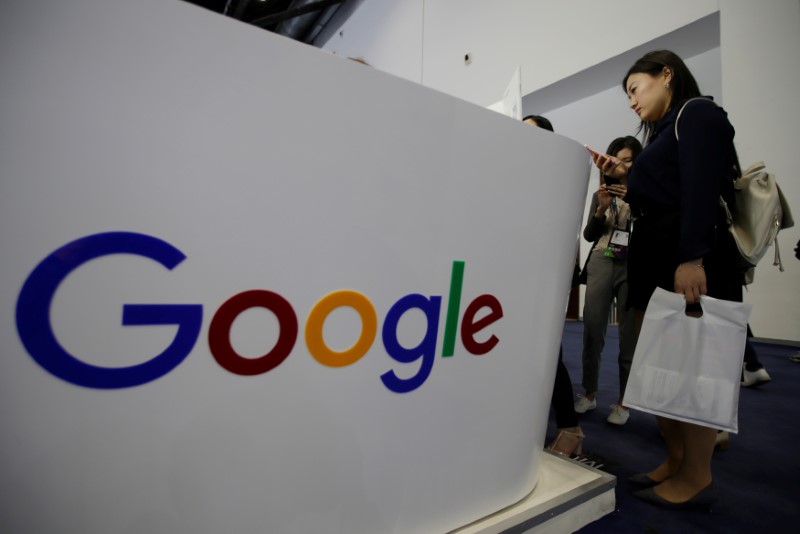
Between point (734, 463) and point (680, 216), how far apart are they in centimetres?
80

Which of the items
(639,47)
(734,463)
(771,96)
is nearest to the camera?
(734,463)

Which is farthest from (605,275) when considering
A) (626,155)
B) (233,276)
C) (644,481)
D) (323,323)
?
(233,276)

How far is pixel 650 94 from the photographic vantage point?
38.4 inches

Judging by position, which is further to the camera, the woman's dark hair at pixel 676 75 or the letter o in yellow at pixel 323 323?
the woman's dark hair at pixel 676 75

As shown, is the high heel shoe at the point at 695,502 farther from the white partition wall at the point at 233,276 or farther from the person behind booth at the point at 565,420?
the white partition wall at the point at 233,276

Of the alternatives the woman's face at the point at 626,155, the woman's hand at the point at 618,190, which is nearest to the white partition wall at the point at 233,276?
the woman's hand at the point at 618,190

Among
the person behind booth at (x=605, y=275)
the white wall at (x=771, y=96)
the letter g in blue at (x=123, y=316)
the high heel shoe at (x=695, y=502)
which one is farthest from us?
the white wall at (x=771, y=96)

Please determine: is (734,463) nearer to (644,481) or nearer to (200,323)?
(644,481)

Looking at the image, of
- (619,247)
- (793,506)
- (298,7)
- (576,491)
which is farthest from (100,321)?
(298,7)

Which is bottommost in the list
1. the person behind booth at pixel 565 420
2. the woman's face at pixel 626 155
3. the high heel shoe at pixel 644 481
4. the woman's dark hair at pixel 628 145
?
the high heel shoe at pixel 644 481

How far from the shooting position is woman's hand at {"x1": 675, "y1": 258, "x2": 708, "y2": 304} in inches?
32.0

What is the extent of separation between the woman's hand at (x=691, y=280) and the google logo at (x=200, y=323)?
0.49m

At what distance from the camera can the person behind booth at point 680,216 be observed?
812mm

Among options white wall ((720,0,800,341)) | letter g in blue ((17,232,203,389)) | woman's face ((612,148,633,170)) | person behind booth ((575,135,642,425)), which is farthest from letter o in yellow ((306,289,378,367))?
white wall ((720,0,800,341))
